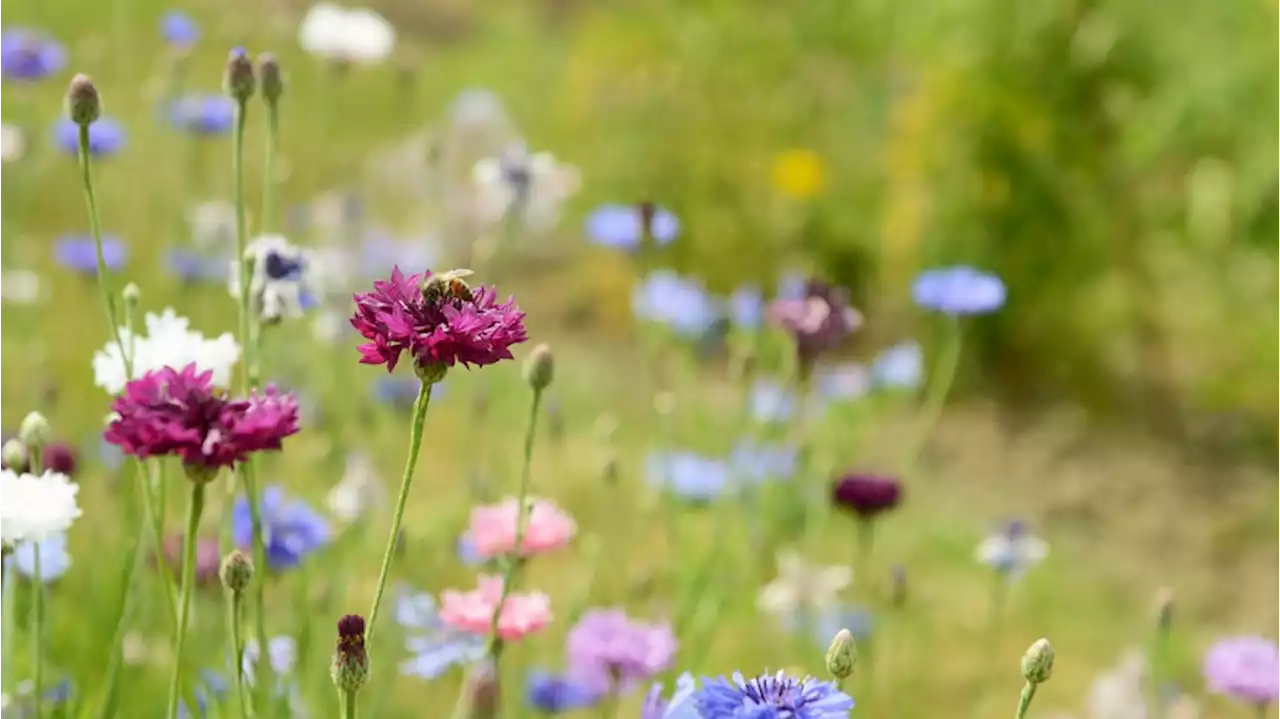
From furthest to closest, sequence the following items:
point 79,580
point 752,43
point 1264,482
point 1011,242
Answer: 1. point 752,43
2. point 1011,242
3. point 1264,482
4. point 79,580

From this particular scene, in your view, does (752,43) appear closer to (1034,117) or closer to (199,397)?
(1034,117)

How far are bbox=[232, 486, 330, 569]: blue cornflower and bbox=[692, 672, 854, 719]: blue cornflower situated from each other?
0.56m

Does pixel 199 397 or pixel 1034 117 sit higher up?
pixel 1034 117

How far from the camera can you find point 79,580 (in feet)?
5.45

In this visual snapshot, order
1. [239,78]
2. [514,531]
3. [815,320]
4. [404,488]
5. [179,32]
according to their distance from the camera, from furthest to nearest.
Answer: [179,32], [815,320], [514,531], [239,78], [404,488]

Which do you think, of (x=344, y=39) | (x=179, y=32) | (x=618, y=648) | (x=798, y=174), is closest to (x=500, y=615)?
(x=618, y=648)

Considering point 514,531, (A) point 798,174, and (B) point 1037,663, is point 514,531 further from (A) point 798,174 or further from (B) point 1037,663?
(A) point 798,174

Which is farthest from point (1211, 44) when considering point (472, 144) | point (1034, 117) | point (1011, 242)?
point (472, 144)

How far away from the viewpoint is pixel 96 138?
1.60m

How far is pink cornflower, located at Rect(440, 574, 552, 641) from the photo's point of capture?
98 centimetres

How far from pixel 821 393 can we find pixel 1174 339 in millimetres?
1532

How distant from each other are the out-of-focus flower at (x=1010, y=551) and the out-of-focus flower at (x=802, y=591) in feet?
0.62

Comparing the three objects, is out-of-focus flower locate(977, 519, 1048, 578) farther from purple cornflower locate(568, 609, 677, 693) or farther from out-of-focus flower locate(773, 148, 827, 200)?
out-of-focus flower locate(773, 148, 827, 200)

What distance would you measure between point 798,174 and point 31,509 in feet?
9.28
